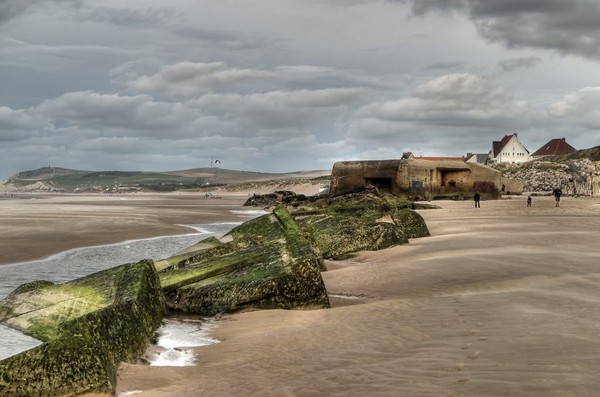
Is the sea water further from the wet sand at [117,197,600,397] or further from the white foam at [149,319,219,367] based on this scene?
the wet sand at [117,197,600,397]

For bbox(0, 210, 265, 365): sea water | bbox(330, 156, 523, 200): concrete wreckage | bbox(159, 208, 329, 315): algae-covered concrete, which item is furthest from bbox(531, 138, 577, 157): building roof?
bbox(159, 208, 329, 315): algae-covered concrete

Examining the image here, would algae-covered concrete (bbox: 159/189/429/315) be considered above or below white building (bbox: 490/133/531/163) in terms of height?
below

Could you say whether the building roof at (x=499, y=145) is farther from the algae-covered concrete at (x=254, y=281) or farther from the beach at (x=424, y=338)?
the algae-covered concrete at (x=254, y=281)

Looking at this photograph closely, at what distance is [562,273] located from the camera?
959 cm

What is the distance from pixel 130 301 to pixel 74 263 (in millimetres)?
9700

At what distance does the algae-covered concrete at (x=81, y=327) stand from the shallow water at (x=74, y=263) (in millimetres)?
428

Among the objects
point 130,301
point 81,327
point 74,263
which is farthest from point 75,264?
point 81,327

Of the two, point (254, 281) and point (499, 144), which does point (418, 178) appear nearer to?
point (254, 281)

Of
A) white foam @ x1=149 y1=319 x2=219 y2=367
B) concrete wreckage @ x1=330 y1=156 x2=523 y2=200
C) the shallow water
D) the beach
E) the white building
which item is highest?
the white building

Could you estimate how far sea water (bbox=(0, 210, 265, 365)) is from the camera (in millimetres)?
7766

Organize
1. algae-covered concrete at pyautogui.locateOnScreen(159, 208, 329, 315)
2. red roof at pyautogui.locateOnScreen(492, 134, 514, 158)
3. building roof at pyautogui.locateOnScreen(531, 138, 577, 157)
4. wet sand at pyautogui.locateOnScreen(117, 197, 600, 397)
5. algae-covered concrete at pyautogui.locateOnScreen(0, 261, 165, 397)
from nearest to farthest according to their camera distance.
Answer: wet sand at pyautogui.locateOnScreen(117, 197, 600, 397), algae-covered concrete at pyautogui.locateOnScreen(0, 261, 165, 397), algae-covered concrete at pyautogui.locateOnScreen(159, 208, 329, 315), building roof at pyautogui.locateOnScreen(531, 138, 577, 157), red roof at pyautogui.locateOnScreen(492, 134, 514, 158)

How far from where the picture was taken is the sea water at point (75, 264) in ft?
25.5

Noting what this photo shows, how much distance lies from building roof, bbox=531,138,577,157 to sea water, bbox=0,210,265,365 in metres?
103

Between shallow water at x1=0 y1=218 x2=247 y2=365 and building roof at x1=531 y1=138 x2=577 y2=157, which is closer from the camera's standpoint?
shallow water at x1=0 y1=218 x2=247 y2=365
